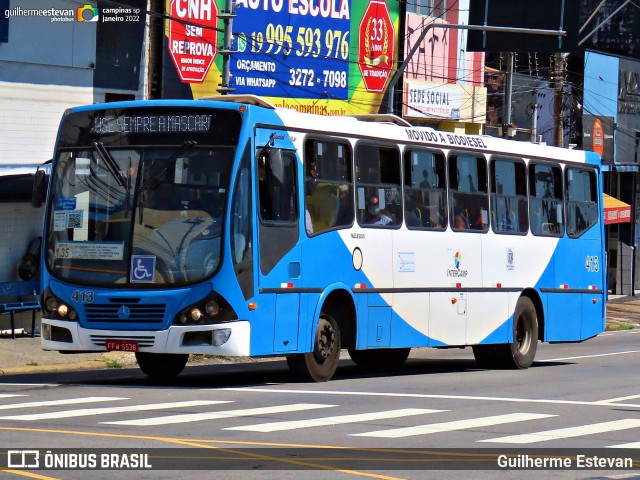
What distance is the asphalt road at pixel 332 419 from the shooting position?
1055 centimetres

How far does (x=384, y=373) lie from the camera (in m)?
20.4

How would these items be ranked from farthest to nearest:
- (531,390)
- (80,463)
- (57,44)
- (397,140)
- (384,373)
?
(57,44) → (384,373) → (397,140) → (531,390) → (80,463)

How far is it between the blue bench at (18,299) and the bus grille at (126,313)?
726 centimetres

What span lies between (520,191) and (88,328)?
8167 mm

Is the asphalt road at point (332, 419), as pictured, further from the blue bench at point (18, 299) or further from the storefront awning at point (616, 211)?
the storefront awning at point (616, 211)

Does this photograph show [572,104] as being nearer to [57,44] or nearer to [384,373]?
[57,44]

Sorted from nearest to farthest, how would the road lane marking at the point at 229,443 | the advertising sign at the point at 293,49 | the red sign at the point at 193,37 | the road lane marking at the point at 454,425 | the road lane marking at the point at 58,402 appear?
the road lane marking at the point at 229,443 → the road lane marking at the point at 454,425 → the road lane marking at the point at 58,402 → the red sign at the point at 193,37 → the advertising sign at the point at 293,49

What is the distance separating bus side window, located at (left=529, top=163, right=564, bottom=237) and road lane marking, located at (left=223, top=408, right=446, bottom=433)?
8.21 metres

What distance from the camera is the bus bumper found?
619 inches

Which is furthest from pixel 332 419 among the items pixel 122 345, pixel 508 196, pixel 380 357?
pixel 508 196

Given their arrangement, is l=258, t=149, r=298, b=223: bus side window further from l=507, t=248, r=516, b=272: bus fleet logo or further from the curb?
the curb

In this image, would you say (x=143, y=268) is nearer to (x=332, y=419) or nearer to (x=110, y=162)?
(x=110, y=162)

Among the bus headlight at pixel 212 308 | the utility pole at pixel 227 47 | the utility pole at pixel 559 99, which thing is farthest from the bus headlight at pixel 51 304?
the utility pole at pixel 559 99

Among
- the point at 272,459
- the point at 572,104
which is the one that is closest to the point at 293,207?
the point at 272,459
